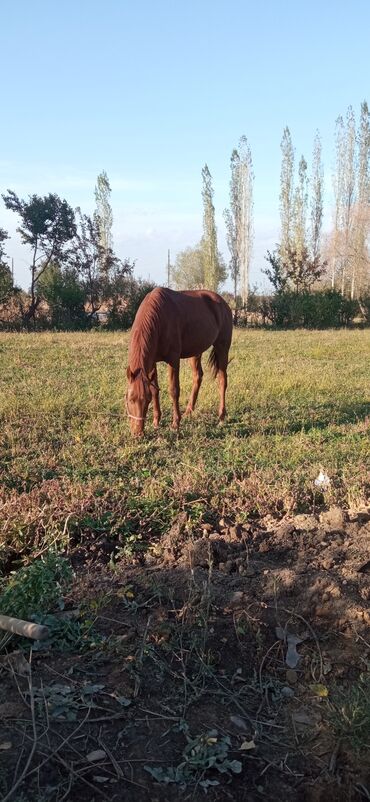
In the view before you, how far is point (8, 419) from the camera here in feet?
21.3

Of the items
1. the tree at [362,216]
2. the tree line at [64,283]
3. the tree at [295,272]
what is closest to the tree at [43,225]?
the tree line at [64,283]

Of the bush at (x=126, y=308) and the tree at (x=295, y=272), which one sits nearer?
the bush at (x=126, y=308)

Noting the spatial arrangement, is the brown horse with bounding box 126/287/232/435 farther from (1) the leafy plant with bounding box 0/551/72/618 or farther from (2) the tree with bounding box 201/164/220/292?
(2) the tree with bounding box 201/164/220/292

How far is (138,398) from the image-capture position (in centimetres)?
590

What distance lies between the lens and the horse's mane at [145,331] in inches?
243

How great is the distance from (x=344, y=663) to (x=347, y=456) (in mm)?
3315

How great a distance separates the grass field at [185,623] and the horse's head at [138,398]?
0.50 meters

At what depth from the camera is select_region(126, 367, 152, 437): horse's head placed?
5902 millimetres

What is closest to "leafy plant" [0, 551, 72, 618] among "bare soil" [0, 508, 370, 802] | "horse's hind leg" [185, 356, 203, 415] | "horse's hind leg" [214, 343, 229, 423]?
"bare soil" [0, 508, 370, 802]

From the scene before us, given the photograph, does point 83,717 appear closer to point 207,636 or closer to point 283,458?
point 207,636

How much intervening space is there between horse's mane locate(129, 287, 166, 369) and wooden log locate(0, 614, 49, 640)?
3935 mm

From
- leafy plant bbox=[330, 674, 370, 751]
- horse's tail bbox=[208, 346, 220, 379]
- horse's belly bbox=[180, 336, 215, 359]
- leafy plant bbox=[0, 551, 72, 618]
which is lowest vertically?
leafy plant bbox=[330, 674, 370, 751]

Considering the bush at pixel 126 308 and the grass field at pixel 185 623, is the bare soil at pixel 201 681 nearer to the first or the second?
the grass field at pixel 185 623

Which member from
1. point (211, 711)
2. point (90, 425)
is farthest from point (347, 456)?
point (211, 711)
